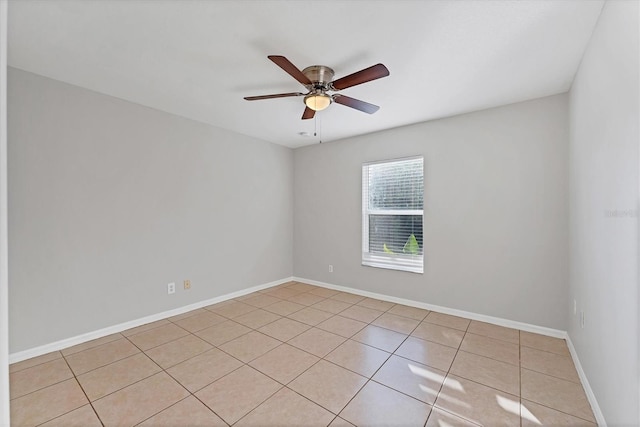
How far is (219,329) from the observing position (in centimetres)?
288

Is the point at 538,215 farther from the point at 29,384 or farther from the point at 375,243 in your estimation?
the point at 29,384

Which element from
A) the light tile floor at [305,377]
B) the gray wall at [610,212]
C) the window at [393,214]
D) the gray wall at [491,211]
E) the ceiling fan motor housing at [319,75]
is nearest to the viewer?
the gray wall at [610,212]

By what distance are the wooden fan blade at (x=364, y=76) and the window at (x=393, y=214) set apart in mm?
1866

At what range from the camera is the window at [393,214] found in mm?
3586

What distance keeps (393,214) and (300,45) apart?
2515mm

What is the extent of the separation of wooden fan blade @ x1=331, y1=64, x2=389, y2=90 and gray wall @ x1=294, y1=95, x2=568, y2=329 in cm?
180

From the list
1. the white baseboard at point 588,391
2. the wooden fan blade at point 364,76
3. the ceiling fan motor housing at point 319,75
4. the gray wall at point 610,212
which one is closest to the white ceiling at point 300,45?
the ceiling fan motor housing at point 319,75

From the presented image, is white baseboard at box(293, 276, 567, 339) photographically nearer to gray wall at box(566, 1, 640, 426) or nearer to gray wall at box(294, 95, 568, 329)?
gray wall at box(294, 95, 568, 329)

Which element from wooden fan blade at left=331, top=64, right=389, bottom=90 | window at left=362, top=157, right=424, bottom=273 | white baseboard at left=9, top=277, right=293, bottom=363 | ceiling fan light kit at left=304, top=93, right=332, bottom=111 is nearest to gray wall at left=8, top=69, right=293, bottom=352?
white baseboard at left=9, top=277, right=293, bottom=363

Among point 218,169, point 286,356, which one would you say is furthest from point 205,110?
point 286,356

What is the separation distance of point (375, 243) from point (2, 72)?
3724 mm

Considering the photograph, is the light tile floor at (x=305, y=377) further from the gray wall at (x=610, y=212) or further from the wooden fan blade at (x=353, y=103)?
the wooden fan blade at (x=353, y=103)

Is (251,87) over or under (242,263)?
over

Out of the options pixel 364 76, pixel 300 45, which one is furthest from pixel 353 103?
pixel 300 45
